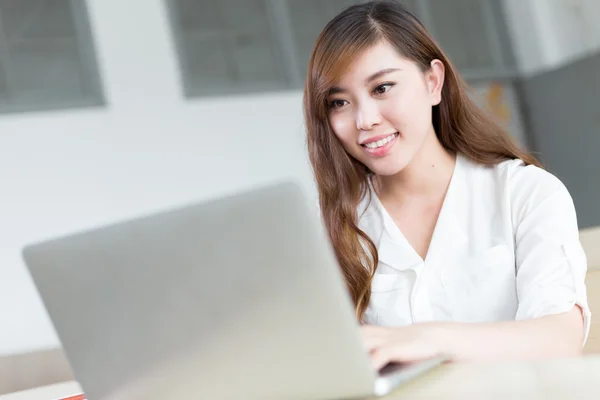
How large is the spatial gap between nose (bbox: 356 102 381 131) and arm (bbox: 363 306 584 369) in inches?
20.2

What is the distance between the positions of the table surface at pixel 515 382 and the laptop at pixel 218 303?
0.03 metres

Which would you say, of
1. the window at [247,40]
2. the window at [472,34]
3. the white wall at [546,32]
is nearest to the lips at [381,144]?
the window at [247,40]

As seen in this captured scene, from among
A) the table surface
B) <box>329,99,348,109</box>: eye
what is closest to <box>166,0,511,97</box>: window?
<box>329,99,348,109</box>: eye

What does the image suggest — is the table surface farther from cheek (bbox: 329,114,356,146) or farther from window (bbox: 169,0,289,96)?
window (bbox: 169,0,289,96)

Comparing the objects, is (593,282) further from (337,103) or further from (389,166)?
(337,103)

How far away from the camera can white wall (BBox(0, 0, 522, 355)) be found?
14.2 ft

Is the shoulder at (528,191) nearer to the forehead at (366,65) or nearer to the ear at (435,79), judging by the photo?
the ear at (435,79)

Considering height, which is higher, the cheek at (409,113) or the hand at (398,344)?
the cheek at (409,113)

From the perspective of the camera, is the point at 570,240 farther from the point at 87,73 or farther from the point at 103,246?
the point at 87,73

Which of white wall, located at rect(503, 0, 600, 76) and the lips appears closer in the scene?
the lips

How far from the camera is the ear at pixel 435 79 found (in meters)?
1.65

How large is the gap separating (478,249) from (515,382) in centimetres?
89

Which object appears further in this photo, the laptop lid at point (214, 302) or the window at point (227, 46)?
the window at point (227, 46)

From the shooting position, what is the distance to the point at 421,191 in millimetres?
1687
